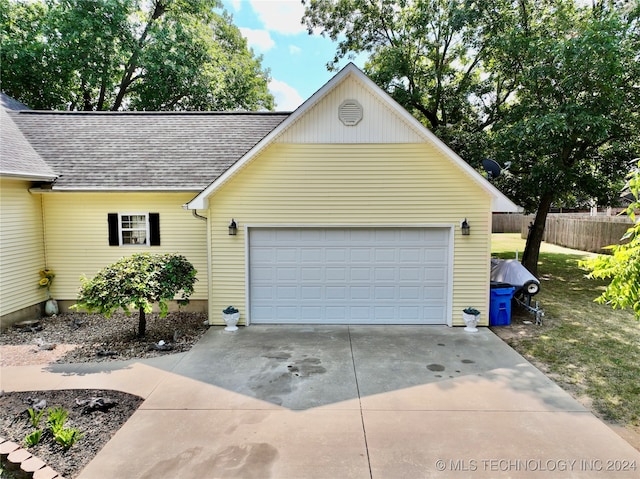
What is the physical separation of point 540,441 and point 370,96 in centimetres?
697

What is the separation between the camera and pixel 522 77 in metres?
12.0

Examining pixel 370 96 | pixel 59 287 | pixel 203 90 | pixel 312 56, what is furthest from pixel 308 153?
pixel 203 90

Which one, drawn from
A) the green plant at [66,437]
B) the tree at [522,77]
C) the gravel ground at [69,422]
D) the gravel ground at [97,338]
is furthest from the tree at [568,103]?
the green plant at [66,437]

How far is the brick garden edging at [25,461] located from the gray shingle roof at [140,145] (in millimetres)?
6552

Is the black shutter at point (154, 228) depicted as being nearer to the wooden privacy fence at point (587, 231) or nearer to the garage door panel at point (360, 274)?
the garage door panel at point (360, 274)

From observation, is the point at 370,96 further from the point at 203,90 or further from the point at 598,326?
the point at 203,90

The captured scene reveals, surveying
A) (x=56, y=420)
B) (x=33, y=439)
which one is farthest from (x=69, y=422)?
(x=33, y=439)

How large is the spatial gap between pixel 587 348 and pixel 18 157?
539 inches

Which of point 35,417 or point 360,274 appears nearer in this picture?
point 35,417

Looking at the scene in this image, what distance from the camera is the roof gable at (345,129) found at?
8352 mm

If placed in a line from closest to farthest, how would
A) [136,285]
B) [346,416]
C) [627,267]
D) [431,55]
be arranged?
[627,267], [346,416], [136,285], [431,55]

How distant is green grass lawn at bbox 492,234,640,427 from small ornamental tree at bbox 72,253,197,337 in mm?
7028

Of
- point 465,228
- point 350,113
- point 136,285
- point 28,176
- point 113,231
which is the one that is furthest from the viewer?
point 113,231

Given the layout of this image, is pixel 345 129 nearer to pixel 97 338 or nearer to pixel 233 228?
pixel 233 228
